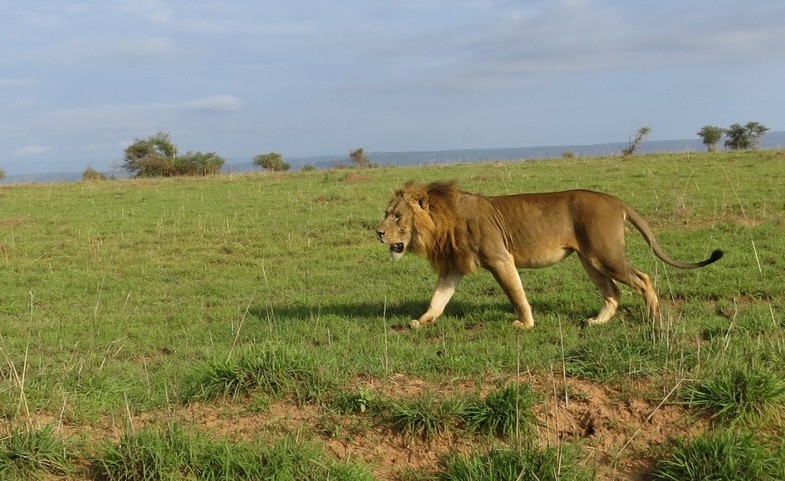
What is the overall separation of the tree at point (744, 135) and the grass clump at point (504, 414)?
157ft

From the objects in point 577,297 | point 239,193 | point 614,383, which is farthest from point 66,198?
point 614,383

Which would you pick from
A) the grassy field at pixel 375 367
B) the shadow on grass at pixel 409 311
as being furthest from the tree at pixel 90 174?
the shadow on grass at pixel 409 311

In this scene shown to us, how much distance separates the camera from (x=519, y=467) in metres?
4.30

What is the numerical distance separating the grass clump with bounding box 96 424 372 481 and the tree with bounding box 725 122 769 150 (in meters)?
48.9

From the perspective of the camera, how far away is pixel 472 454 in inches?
180

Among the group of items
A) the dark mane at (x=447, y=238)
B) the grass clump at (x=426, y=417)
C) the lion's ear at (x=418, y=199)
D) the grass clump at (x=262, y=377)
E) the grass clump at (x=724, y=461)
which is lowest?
the grass clump at (x=724, y=461)

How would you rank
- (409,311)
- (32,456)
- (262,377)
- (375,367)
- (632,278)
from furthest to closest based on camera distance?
1. (409,311)
2. (632,278)
3. (375,367)
4. (262,377)
5. (32,456)

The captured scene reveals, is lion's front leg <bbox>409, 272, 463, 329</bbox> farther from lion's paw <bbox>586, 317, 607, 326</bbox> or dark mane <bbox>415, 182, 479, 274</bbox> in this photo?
lion's paw <bbox>586, 317, 607, 326</bbox>

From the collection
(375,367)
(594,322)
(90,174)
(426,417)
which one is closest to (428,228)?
(594,322)

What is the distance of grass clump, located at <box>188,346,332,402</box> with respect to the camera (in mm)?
5445

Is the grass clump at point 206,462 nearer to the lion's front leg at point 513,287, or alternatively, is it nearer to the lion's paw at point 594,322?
the lion's front leg at point 513,287

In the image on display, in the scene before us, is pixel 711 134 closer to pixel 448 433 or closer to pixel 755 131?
pixel 755 131

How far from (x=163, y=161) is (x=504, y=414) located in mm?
42078

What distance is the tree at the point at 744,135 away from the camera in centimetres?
4697
